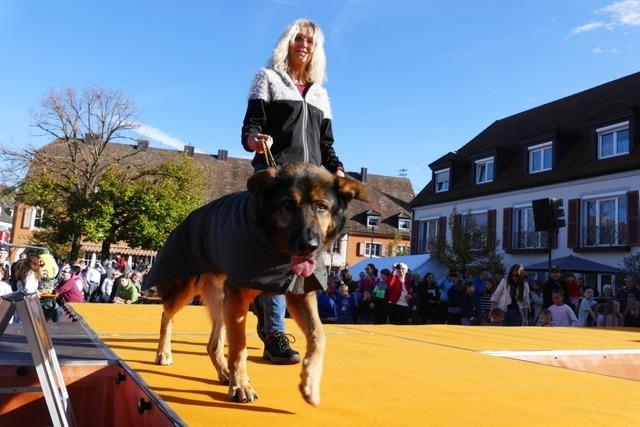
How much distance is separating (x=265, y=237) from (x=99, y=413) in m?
1.53

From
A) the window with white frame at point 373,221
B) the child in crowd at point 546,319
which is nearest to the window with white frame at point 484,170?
the child in crowd at point 546,319

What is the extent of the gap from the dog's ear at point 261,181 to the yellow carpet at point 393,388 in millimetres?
1052

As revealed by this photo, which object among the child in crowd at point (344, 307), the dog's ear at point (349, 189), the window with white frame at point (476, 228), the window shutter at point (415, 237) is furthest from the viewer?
the window shutter at point (415, 237)

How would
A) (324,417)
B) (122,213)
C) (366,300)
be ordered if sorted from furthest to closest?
1. (122,213)
2. (366,300)
3. (324,417)

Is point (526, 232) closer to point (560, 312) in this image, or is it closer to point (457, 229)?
point (457, 229)

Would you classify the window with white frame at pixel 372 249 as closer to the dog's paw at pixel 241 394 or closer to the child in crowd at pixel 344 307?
the child in crowd at pixel 344 307

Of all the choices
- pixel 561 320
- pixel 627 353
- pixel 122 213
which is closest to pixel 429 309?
pixel 561 320

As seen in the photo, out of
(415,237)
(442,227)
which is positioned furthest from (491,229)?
(415,237)

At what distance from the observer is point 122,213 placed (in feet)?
110

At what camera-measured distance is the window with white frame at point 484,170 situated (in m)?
31.7

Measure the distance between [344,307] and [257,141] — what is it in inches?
466

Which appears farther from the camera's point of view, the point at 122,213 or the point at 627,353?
the point at 122,213

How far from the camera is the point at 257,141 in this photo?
3352mm

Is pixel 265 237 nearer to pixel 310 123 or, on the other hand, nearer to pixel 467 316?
pixel 310 123
